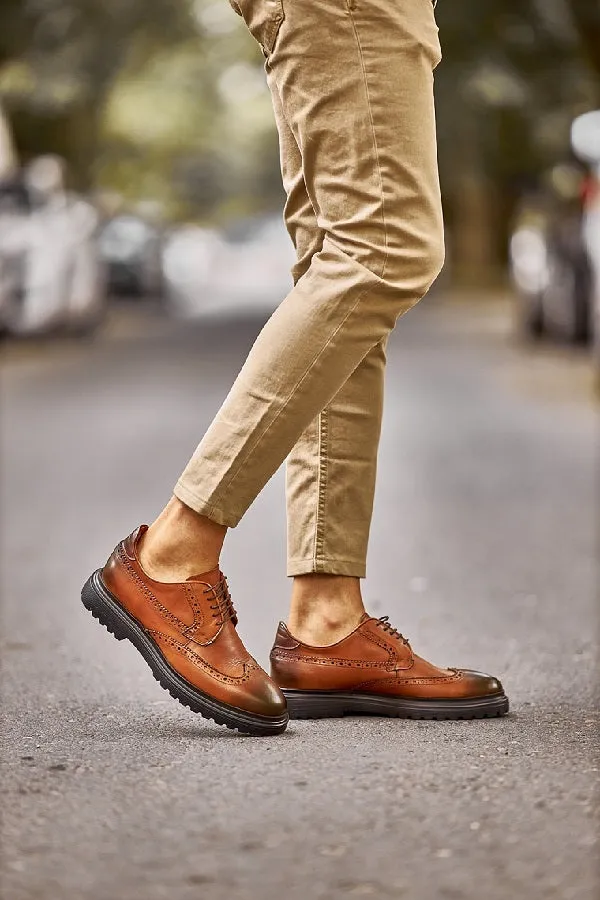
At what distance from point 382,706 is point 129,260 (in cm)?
2898

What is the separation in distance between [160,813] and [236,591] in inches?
101

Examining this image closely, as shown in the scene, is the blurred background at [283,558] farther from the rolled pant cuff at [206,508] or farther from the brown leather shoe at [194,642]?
the rolled pant cuff at [206,508]

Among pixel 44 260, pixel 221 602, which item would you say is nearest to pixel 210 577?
pixel 221 602

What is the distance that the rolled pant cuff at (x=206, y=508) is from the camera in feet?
9.95

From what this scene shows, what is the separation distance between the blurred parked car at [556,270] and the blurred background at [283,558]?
0.16 feet

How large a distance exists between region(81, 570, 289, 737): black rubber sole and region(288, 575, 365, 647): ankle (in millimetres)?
244

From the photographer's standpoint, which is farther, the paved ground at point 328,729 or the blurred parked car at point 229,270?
the blurred parked car at point 229,270

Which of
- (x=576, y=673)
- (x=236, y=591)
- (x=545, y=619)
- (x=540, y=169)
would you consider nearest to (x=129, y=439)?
(x=236, y=591)

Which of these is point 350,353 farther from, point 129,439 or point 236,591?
point 129,439

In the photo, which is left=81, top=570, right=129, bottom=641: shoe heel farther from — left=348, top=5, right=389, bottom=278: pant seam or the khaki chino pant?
left=348, top=5, right=389, bottom=278: pant seam

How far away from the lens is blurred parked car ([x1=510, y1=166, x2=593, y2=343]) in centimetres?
1570

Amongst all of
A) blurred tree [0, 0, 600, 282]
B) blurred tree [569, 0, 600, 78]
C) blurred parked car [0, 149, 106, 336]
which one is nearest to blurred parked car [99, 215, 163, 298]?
blurred tree [0, 0, 600, 282]

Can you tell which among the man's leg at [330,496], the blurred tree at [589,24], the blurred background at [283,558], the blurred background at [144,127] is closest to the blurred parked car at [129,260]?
the blurred background at [144,127]

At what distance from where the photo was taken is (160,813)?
2584 mm
